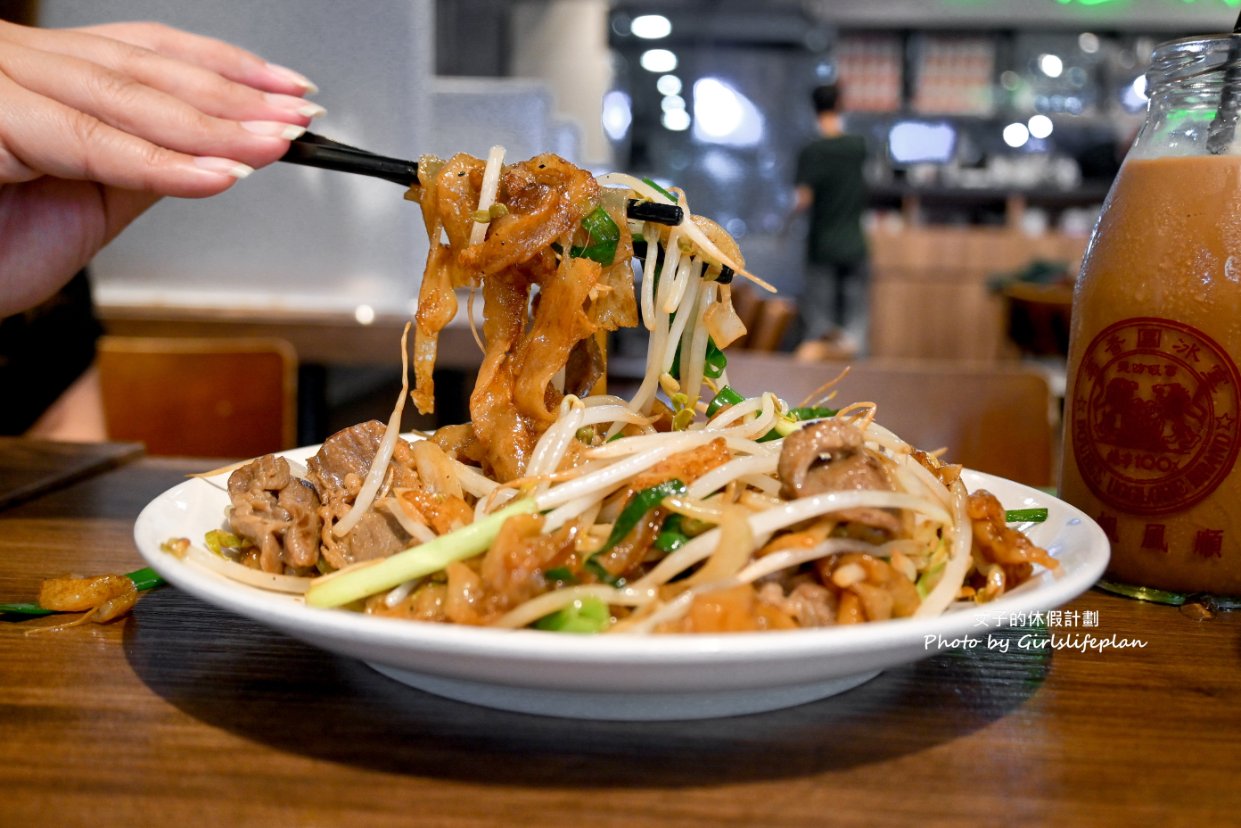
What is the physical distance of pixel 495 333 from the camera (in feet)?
4.05

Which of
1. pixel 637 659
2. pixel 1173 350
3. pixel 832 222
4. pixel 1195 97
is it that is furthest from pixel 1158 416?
pixel 832 222

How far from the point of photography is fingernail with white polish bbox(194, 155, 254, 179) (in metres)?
1.28

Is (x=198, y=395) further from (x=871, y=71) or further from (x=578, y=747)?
(x=871, y=71)

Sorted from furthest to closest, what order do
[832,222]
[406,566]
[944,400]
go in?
[832,222]
[944,400]
[406,566]

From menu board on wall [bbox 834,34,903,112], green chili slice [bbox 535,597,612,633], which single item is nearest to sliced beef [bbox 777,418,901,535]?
green chili slice [bbox 535,597,612,633]

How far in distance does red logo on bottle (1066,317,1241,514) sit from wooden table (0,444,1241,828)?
0.73 ft

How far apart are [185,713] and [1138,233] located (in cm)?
119

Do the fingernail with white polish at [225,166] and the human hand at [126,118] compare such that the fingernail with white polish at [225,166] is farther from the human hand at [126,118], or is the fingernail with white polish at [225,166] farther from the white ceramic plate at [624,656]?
the white ceramic plate at [624,656]

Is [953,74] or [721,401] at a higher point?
[953,74]

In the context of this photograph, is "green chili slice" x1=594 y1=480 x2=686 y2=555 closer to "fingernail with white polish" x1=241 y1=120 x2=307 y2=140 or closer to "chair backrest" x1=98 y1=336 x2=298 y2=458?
"fingernail with white polish" x1=241 y1=120 x2=307 y2=140

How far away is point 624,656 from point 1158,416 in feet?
2.66

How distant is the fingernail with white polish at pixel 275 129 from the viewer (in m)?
1.27

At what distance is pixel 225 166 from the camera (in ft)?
4.20

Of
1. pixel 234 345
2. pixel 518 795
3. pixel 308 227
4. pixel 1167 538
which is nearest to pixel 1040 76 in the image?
pixel 308 227
